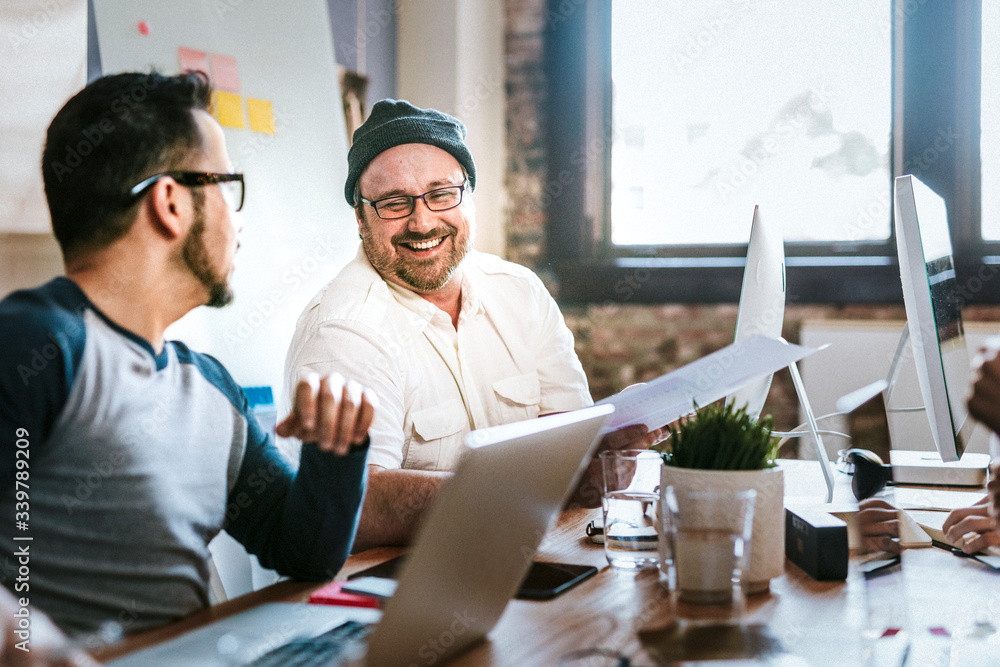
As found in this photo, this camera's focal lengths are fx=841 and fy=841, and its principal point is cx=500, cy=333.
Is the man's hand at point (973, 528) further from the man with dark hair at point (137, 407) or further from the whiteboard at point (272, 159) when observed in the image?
the whiteboard at point (272, 159)

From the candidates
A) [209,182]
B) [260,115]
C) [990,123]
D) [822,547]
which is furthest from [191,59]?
[990,123]

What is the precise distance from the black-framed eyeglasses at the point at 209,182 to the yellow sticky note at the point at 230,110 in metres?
1.00

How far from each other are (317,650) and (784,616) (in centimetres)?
49

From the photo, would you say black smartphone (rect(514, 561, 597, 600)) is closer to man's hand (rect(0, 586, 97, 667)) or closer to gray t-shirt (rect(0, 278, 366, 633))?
gray t-shirt (rect(0, 278, 366, 633))

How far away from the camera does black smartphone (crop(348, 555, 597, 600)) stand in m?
0.98

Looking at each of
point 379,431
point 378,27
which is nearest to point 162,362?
point 379,431

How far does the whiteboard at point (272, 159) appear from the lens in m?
1.92

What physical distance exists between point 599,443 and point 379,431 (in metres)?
0.43

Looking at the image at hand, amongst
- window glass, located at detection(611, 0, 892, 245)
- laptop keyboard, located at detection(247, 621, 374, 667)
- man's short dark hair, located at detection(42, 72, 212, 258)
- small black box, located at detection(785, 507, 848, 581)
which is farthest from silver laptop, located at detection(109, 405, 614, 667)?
window glass, located at detection(611, 0, 892, 245)

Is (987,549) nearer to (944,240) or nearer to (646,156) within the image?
(944,240)

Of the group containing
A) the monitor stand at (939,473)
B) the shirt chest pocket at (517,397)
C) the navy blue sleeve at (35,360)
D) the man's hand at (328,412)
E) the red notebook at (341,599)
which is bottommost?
the monitor stand at (939,473)

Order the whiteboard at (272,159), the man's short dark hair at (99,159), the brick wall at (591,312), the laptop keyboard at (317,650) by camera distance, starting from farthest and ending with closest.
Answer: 1. the brick wall at (591,312)
2. the whiteboard at (272,159)
3. the man's short dark hair at (99,159)
4. the laptop keyboard at (317,650)

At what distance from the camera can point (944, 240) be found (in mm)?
1623

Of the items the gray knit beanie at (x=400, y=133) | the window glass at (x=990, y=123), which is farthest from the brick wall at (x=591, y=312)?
the gray knit beanie at (x=400, y=133)
